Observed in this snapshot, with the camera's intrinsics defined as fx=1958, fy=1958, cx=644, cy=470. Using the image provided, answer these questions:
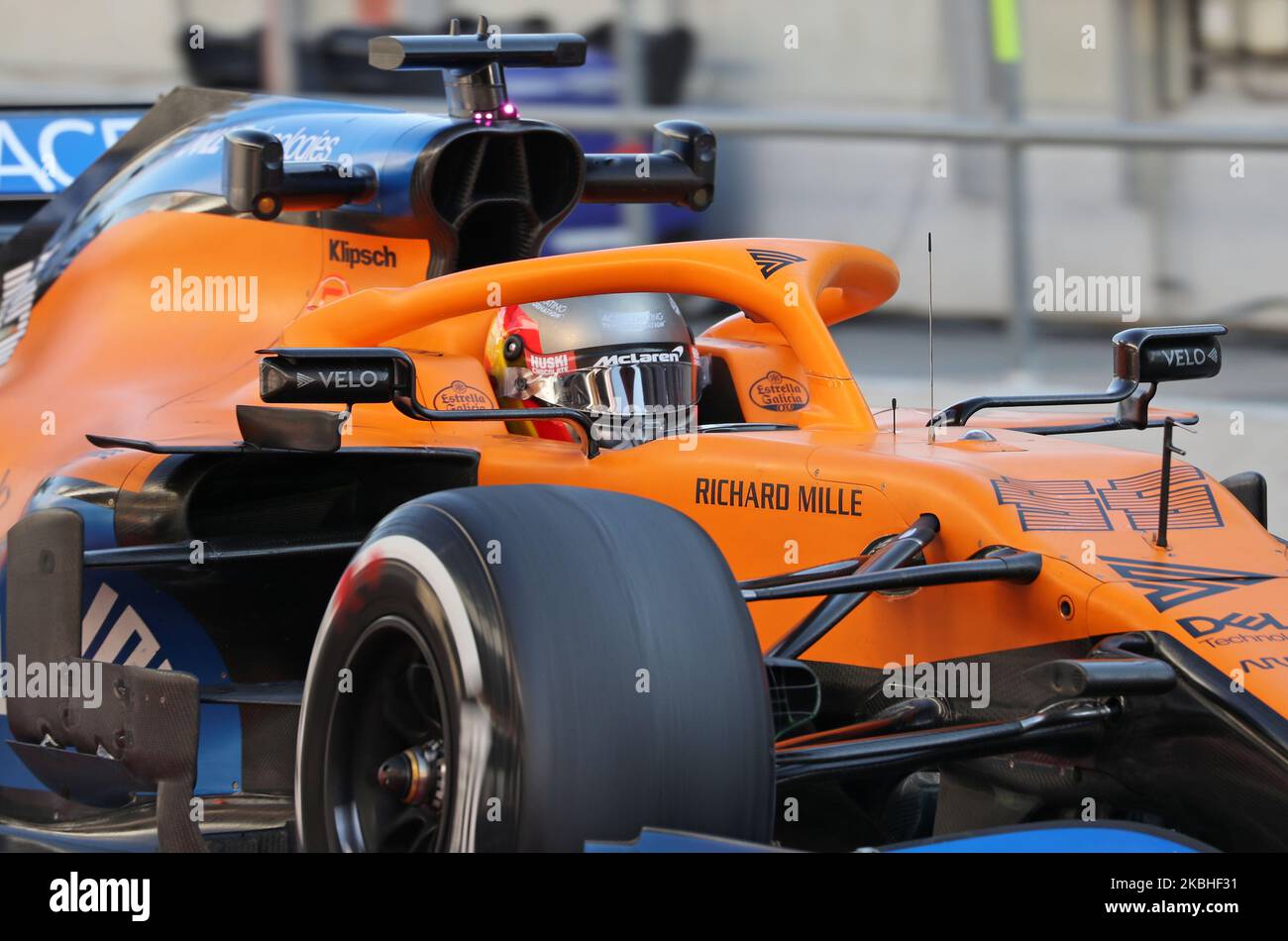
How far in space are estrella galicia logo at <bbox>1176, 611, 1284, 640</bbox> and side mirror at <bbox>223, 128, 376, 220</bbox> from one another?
8.15 feet

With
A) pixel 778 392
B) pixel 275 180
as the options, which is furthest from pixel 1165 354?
pixel 275 180

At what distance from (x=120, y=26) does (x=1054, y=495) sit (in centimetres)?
1119

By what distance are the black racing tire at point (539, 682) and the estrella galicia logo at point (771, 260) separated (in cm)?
120

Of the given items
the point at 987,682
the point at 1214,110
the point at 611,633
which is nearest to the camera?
the point at 611,633

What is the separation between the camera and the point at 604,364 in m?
4.44

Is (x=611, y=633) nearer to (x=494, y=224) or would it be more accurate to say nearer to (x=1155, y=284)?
(x=494, y=224)

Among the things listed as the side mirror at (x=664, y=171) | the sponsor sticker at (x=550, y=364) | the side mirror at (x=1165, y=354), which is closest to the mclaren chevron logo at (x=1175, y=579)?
the side mirror at (x=1165, y=354)

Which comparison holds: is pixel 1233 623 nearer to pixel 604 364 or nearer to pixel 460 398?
pixel 604 364

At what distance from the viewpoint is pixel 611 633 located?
9.23ft

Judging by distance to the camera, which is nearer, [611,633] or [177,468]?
[611,633]

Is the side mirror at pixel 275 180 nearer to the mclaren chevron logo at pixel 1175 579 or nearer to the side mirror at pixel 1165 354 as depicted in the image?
the side mirror at pixel 1165 354

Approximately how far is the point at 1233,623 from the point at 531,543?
1.21 m
